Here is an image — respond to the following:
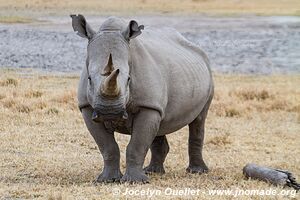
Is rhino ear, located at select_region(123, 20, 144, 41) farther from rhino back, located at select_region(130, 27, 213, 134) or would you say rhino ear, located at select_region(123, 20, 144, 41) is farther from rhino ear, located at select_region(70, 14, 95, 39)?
rhino ear, located at select_region(70, 14, 95, 39)

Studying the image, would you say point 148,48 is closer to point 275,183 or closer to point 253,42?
point 275,183

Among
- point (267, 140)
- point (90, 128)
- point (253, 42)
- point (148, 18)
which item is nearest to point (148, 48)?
point (90, 128)

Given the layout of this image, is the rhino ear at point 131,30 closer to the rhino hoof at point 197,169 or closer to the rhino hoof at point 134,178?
the rhino hoof at point 134,178

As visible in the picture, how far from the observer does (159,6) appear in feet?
165

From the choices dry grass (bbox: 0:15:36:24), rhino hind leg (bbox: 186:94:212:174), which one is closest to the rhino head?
rhino hind leg (bbox: 186:94:212:174)

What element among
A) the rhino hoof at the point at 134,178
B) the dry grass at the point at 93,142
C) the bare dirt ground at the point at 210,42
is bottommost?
the bare dirt ground at the point at 210,42

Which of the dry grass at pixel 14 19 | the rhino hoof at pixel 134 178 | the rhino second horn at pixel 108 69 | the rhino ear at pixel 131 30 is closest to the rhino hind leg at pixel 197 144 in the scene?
the rhino hoof at pixel 134 178

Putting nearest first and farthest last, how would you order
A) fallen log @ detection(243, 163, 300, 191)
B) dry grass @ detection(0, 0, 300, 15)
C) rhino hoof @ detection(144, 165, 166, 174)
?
fallen log @ detection(243, 163, 300, 191) < rhino hoof @ detection(144, 165, 166, 174) < dry grass @ detection(0, 0, 300, 15)

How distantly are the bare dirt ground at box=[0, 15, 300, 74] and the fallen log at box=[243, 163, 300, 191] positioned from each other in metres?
14.0

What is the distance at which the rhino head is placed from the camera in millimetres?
8227

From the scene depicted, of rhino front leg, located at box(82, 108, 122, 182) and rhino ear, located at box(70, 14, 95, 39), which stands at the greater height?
rhino ear, located at box(70, 14, 95, 39)

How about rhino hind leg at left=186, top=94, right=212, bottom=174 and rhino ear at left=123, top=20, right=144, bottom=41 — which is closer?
rhino ear at left=123, top=20, right=144, bottom=41

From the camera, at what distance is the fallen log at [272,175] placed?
8797mm

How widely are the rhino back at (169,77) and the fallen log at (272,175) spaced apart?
96 centimetres
